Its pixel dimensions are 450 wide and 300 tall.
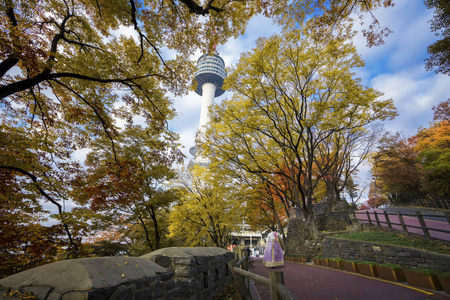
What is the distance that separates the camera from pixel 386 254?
284 inches

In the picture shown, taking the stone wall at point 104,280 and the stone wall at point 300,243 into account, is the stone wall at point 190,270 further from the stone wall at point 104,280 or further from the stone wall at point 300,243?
the stone wall at point 300,243

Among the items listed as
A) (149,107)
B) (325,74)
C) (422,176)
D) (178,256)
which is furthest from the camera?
(422,176)

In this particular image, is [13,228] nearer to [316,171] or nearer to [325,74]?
[325,74]

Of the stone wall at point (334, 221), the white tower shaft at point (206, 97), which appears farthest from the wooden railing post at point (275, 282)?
the white tower shaft at point (206, 97)

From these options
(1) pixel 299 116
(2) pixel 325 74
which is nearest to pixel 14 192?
(1) pixel 299 116

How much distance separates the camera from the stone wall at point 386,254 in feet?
18.4

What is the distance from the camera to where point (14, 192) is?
236 inches

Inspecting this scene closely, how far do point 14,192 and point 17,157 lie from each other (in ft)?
4.23

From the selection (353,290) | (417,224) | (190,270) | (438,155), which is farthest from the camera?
(438,155)

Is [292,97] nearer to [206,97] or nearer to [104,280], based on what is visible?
[104,280]

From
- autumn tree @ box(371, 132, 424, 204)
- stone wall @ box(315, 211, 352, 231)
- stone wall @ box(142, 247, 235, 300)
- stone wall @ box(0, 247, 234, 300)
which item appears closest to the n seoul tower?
autumn tree @ box(371, 132, 424, 204)

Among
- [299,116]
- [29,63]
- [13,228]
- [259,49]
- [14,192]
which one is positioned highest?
[259,49]

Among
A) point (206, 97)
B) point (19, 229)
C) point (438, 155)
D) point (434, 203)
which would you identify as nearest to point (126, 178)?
point (19, 229)

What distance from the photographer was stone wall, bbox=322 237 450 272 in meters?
5.61
